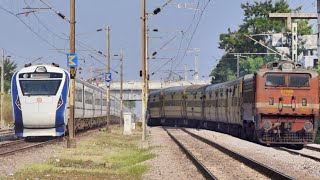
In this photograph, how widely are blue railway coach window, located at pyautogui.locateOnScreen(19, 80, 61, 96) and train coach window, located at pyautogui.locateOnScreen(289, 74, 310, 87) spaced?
11.1 metres

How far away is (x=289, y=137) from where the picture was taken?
97.8 ft

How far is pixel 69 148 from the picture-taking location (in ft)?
95.1

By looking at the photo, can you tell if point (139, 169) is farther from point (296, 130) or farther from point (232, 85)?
point (232, 85)

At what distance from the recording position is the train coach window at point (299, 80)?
30156 mm

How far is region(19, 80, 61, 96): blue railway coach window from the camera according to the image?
3109 centimetres

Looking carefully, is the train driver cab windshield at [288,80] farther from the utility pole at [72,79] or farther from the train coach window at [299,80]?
the utility pole at [72,79]

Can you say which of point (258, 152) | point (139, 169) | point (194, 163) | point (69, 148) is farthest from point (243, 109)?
point (139, 169)

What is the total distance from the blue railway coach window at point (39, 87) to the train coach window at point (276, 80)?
10094 millimetres

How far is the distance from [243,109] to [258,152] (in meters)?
6.47

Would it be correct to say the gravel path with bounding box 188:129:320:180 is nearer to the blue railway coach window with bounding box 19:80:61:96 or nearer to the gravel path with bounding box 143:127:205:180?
the gravel path with bounding box 143:127:205:180

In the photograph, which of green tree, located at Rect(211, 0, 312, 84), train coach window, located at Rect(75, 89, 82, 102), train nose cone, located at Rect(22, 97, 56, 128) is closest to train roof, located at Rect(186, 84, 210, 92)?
train coach window, located at Rect(75, 89, 82, 102)

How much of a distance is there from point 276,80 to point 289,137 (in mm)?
2697

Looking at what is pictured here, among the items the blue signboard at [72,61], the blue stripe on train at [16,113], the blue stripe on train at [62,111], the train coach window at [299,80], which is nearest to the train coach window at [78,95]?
the blue stripe on train at [62,111]

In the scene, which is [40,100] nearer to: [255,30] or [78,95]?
[78,95]
